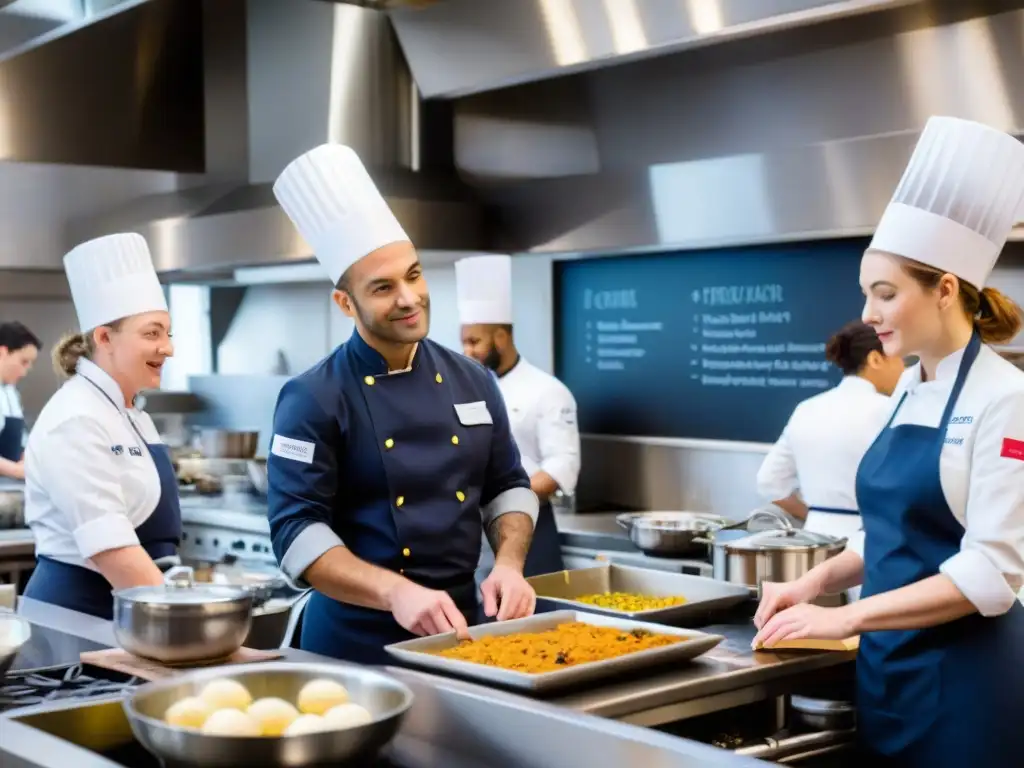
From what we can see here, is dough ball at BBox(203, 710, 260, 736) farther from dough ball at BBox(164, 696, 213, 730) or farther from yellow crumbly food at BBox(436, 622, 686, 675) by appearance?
yellow crumbly food at BBox(436, 622, 686, 675)

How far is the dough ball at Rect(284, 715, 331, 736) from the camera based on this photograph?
1.55 meters

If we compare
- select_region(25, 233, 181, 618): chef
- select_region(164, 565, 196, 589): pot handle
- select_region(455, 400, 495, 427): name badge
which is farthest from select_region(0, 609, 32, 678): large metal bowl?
select_region(455, 400, 495, 427): name badge

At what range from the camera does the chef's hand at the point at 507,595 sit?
8.09 feet

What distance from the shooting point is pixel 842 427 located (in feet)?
13.4

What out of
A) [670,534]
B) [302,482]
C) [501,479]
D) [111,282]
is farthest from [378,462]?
[670,534]

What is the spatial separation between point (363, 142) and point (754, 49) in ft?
5.46

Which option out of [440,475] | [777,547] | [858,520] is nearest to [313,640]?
[440,475]

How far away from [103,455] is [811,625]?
4.68ft

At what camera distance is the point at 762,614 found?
7.78 ft

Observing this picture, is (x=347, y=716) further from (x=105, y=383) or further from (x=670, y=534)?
(x=670, y=534)

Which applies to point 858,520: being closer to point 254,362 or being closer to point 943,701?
point 943,701

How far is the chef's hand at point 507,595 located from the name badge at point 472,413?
0.29 metres

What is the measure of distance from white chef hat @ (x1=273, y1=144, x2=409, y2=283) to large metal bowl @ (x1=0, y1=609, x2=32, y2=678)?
2.92ft

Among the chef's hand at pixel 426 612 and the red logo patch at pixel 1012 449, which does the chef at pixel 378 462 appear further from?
the red logo patch at pixel 1012 449
